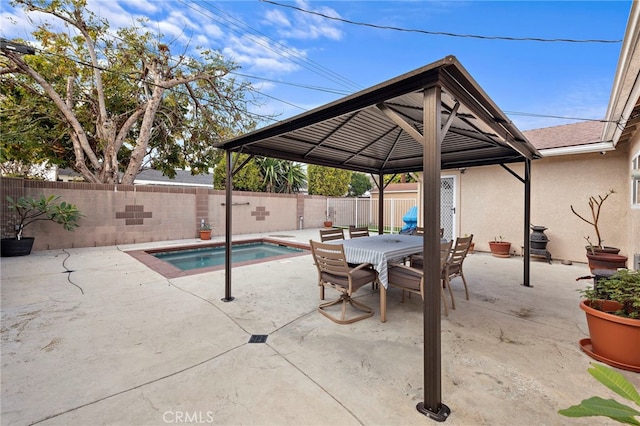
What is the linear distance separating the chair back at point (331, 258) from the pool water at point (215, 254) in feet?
14.7

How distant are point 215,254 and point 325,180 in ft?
33.0

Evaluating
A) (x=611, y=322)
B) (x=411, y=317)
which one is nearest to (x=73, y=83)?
(x=411, y=317)

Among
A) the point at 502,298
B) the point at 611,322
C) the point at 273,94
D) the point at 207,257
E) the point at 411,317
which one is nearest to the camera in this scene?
the point at 611,322

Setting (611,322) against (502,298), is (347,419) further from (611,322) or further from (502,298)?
(502,298)

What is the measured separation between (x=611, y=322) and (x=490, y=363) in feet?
3.50

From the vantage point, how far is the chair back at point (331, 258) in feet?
10.5

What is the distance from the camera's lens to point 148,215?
9.22m

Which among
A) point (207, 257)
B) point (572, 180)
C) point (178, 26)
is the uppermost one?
point (178, 26)

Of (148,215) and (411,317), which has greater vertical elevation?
(148,215)

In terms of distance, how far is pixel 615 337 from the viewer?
2311 millimetres

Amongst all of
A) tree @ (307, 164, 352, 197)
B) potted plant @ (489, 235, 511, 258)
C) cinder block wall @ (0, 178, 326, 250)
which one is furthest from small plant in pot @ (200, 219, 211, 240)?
potted plant @ (489, 235, 511, 258)

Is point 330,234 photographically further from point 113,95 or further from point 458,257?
point 113,95

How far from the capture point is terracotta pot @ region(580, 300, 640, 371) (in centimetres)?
224

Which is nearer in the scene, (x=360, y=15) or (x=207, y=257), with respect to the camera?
(x=360, y=15)
